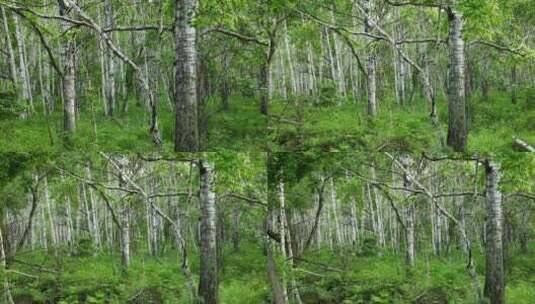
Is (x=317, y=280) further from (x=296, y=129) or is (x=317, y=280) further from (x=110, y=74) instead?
(x=110, y=74)

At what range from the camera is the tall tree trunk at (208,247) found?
5.35 metres

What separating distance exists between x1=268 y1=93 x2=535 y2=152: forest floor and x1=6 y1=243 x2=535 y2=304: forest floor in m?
1.02

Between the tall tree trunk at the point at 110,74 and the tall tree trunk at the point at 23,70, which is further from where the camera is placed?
the tall tree trunk at the point at 23,70

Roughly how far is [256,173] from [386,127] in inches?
51.1

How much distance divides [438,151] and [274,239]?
1.77 m

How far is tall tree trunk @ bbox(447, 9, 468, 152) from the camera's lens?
18.2 ft

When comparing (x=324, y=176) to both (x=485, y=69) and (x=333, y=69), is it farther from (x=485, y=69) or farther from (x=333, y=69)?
(x=485, y=69)

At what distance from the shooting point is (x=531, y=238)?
17.0 feet

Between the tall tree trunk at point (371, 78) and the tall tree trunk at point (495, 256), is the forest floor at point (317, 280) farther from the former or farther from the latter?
the tall tree trunk at point (371, 78)

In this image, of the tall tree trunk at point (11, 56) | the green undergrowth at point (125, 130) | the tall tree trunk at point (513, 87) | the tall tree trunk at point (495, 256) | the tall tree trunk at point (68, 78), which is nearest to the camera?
the green undergrowth at point (125, 130)

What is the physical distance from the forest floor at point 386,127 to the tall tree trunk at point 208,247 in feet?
2.53

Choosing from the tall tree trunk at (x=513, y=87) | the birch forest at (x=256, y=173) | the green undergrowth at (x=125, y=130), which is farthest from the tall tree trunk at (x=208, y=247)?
the tall tree trunk at (x=513, y=87)

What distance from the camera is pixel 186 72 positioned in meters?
4.86

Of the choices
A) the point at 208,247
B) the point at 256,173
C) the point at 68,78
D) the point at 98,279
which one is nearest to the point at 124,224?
the point at 98,279
